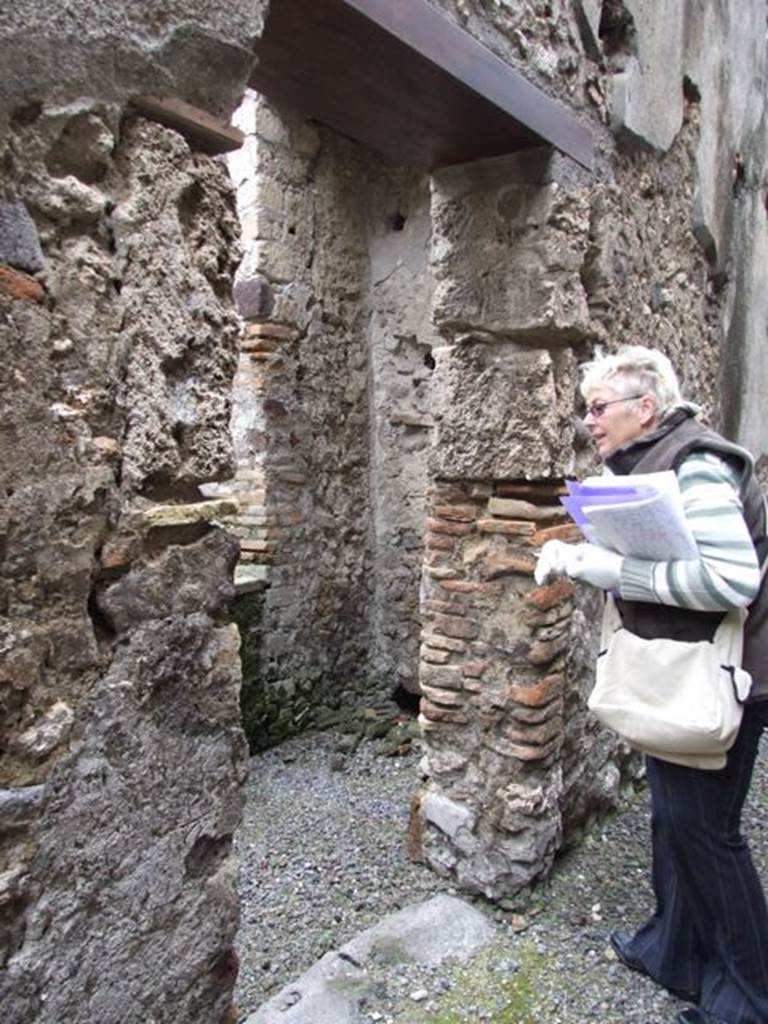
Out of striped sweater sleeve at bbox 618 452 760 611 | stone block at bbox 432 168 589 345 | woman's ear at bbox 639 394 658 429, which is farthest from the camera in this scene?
stone block at bbox 432 168 589 345

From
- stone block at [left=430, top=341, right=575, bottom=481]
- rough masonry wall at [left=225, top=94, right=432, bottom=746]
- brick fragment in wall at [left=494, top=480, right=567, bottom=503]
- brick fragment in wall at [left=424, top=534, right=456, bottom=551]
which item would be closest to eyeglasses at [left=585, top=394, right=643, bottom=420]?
stone block at [left=430, top=341, right=575, bottom=481]

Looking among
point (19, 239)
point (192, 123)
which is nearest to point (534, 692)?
point (192, 123)

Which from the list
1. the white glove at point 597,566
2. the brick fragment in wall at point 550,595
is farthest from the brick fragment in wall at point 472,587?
the white glove at point 597,566

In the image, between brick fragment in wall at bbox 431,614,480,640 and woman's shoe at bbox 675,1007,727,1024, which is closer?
woman's shoe at bbox 675,1007,727,1024

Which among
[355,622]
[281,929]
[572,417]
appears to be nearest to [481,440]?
[572,417]

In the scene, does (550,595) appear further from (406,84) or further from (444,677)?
(406,84)

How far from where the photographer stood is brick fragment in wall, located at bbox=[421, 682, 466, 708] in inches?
113

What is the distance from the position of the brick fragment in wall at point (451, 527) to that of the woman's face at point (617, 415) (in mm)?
820

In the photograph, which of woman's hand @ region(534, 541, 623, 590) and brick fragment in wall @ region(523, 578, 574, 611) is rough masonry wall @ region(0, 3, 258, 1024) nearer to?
woman's hand @ region(534, 541, 623, 590)

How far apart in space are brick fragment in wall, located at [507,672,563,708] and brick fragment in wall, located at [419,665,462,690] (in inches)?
8.0

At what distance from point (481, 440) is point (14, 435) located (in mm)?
1887

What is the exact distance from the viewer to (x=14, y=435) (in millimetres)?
1041

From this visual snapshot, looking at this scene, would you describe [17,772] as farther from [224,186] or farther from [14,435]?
[224,186]

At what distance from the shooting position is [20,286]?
1.05 metres
